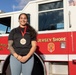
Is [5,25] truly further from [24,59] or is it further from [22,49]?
[24,59]

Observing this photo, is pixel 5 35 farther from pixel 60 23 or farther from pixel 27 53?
pixel 27 53

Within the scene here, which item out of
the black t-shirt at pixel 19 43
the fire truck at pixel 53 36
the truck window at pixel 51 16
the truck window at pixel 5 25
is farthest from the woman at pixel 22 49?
the truck window at pixel 5 25

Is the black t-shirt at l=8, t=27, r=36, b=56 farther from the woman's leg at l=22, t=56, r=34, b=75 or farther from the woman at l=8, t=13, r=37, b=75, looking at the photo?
the woman's leg at l=22, t=56, r=34, b=75

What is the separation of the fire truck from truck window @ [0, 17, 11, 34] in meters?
0.62

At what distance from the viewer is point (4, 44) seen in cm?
582

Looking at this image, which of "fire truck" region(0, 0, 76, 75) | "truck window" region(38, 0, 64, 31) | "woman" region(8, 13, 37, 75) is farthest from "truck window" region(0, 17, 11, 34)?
"woman" region(8, 13, 37, 75)

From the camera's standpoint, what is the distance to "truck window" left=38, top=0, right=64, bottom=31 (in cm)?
518

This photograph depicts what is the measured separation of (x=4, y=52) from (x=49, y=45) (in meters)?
1.22

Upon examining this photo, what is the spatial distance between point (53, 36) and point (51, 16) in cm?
47

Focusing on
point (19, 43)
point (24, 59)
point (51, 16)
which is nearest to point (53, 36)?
point (51, 16)

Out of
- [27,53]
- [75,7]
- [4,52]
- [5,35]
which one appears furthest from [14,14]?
[27,53]

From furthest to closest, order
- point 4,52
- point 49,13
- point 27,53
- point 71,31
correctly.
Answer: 1. point 4,52
2. point 49,13
3. point 71,31
4. point 27,53

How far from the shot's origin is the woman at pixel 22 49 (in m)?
3.91

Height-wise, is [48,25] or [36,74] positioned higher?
[48,25]
